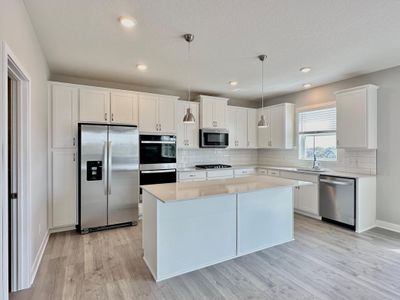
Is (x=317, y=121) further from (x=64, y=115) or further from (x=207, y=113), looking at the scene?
(x=64, y=115)

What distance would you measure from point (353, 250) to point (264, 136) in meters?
3.26

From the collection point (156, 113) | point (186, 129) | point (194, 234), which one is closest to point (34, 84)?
point (156, 113)

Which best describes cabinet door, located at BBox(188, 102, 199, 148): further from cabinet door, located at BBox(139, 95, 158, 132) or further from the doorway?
the doorway

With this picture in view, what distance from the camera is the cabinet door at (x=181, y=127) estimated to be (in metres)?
4.79

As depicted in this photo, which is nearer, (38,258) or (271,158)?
(38,258)

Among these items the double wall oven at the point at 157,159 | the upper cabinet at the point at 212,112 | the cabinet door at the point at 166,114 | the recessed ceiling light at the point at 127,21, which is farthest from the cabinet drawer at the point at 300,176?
the recessed ceiling light at the point at 127,21

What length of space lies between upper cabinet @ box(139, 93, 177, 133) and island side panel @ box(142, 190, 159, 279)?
6.24ft

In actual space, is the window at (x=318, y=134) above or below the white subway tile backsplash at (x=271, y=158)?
above

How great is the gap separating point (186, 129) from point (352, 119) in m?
3.10

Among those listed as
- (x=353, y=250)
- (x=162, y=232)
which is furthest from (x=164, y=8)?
(x=353, y=250)

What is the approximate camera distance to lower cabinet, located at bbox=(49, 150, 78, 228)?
3.56 m

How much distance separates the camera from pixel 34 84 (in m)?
2.60

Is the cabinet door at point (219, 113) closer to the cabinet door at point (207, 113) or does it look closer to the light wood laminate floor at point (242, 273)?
the cabinet door at point (207, 113)

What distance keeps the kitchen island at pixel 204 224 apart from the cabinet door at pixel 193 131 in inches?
79.1
